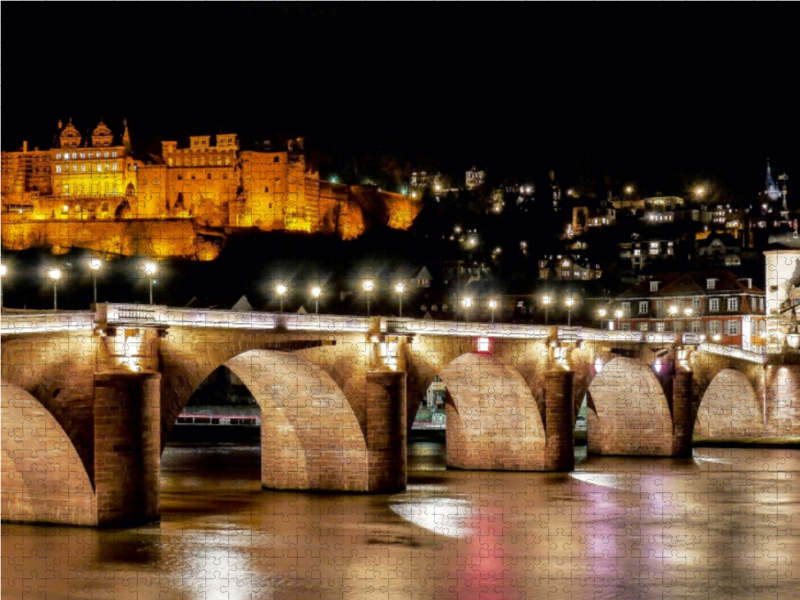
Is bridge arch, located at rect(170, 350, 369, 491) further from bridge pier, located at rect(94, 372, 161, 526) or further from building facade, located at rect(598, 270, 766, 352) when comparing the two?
building facade, located at rect(598, 270, 766, 352)

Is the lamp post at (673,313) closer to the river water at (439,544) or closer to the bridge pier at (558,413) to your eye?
the bridge pier at (558,413)

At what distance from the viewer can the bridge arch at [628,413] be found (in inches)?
2363

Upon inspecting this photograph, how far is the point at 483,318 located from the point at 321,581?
245 feet

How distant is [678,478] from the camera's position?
49.7 meters

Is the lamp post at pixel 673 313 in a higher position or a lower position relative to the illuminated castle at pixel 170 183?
lower

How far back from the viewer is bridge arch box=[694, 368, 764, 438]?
71.1 m

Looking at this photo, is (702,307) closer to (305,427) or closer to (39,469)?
(305,427)

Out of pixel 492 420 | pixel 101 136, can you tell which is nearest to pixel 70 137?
pixel 101 136

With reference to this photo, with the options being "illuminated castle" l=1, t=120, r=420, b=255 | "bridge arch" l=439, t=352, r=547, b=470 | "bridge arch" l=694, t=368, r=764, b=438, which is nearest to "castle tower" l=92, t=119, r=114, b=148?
"illuminated castle" l=1, t=120, r=420, b=255

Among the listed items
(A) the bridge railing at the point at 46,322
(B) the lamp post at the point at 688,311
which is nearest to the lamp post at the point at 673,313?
(B) the lamp post at the point at 688,311

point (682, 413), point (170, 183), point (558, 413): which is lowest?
point (682, 413)

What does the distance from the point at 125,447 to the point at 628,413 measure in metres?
33.7

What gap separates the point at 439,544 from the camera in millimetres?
32531

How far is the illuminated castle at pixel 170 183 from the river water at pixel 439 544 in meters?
88.0
